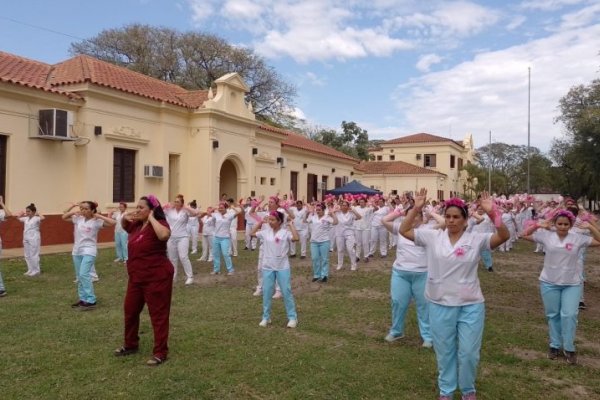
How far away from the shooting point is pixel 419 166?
5222 centimetres

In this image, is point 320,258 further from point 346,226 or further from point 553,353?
point 553,353

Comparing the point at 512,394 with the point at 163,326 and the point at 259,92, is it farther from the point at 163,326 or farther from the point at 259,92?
the point at 259,92

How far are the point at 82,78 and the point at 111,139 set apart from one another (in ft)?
6.83

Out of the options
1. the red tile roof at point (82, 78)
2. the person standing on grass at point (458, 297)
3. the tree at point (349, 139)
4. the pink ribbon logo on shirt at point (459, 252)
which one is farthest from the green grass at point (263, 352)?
the tree at point (349, 139)

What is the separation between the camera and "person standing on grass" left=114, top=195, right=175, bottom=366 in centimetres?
538

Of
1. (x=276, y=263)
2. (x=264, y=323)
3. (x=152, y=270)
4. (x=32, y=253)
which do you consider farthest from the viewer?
(x=32, y=253)

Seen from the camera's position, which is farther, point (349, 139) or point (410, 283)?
point (349, 139)

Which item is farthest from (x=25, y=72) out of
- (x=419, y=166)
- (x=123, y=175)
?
(x=419, y=166)

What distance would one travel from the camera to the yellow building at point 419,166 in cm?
4816

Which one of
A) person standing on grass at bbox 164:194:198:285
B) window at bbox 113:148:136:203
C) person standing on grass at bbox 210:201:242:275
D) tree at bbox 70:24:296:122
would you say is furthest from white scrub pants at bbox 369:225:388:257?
tree at bbox 70:24:296:122

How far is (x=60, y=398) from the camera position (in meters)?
4.59

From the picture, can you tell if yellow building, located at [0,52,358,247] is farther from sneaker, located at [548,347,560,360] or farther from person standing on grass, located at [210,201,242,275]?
sneaker, located at [548,347,560,360]

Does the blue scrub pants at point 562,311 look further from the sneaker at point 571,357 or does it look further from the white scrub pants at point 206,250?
the white scrub pants at point 206,250

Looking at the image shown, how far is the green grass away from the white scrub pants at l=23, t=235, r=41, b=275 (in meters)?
1.54
